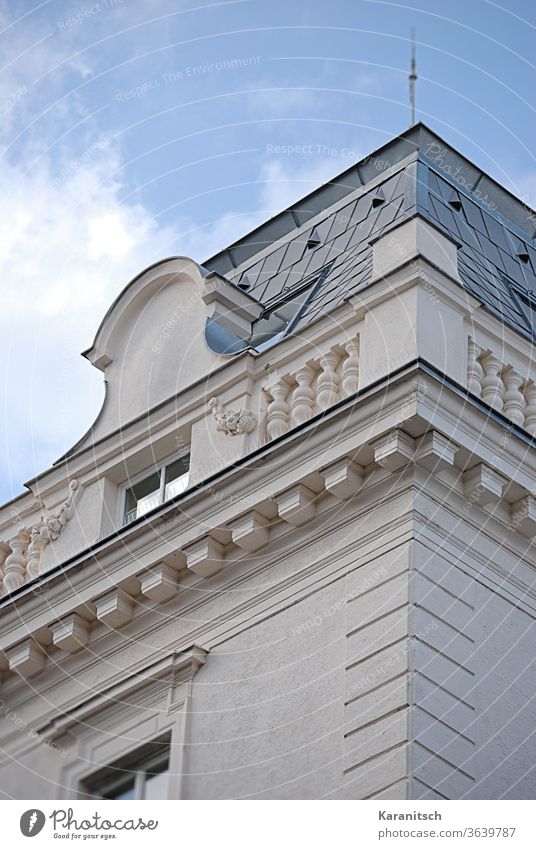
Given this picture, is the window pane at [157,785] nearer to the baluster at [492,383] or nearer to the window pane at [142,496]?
the window pane at [142,496]

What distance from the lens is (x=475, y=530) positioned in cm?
1897

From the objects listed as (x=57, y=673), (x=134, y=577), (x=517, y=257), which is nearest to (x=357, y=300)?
(x=134, y=577)

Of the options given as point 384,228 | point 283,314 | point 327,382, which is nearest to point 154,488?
point 327,382

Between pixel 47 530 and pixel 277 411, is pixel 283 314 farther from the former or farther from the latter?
pixel 47 530

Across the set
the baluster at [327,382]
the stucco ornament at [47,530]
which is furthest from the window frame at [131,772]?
the baluster at [327,382]

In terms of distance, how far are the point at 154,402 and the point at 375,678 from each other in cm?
592

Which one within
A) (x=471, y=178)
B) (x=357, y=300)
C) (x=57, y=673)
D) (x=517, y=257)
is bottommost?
(x=57, y=673)

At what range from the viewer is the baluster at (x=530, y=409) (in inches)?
806

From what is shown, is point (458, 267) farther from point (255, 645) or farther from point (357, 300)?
point (255, 645)

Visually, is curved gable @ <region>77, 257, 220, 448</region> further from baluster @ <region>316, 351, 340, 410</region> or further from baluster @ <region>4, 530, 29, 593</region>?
baluster @ <region>316, 351, 340, 410</region>

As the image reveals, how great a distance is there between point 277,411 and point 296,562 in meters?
1.93

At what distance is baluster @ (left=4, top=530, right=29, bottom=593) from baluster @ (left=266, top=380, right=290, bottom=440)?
142 inches

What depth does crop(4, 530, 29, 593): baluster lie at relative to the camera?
22.1 m

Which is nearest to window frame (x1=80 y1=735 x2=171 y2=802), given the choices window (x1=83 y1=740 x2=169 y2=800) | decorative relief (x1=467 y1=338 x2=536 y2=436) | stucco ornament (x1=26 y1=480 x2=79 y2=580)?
window (x1=83 y1=740 x2=169 y2=800)
